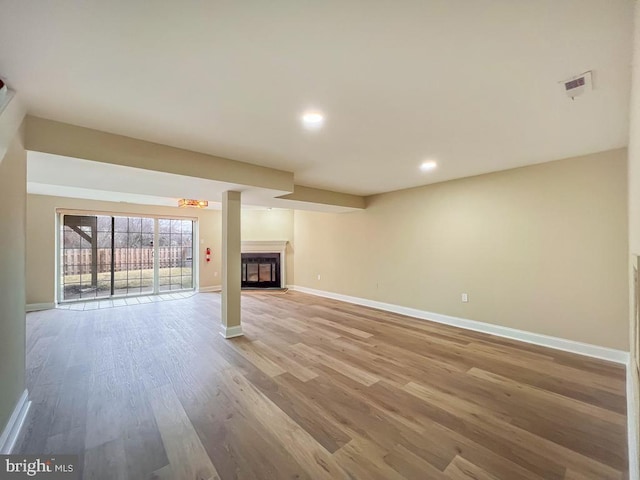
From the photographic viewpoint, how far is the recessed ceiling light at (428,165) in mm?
3332

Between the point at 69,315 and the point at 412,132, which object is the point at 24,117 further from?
the point at 69,315

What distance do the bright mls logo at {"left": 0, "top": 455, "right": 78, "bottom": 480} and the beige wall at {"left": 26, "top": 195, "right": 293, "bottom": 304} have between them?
5599 millimetres

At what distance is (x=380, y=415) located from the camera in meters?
2.01

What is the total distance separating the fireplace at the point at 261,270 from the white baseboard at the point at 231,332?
400cm

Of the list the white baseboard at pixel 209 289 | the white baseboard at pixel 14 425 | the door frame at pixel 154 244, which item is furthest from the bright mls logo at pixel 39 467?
the white baseboard at pixel 209 289

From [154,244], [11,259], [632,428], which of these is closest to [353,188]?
[632,428]

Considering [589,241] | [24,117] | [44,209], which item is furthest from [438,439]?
[44,209]

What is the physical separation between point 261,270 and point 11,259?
247 inches

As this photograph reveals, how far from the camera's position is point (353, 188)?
488 cm

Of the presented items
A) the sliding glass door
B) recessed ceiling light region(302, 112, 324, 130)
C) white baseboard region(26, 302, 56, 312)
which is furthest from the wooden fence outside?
recessed ceiling light region(302, 112, 324, 130)

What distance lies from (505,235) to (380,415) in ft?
10.4

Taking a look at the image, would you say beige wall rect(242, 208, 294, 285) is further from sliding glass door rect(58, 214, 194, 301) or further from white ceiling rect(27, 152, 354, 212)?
white ceiling rect(27, 152, 354, 212)

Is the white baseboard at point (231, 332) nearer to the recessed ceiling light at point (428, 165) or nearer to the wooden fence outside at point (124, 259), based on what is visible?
the recessed ceiling light at point (428, 165)

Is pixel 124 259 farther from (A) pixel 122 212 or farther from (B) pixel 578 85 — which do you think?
(B) pixel 578 85
